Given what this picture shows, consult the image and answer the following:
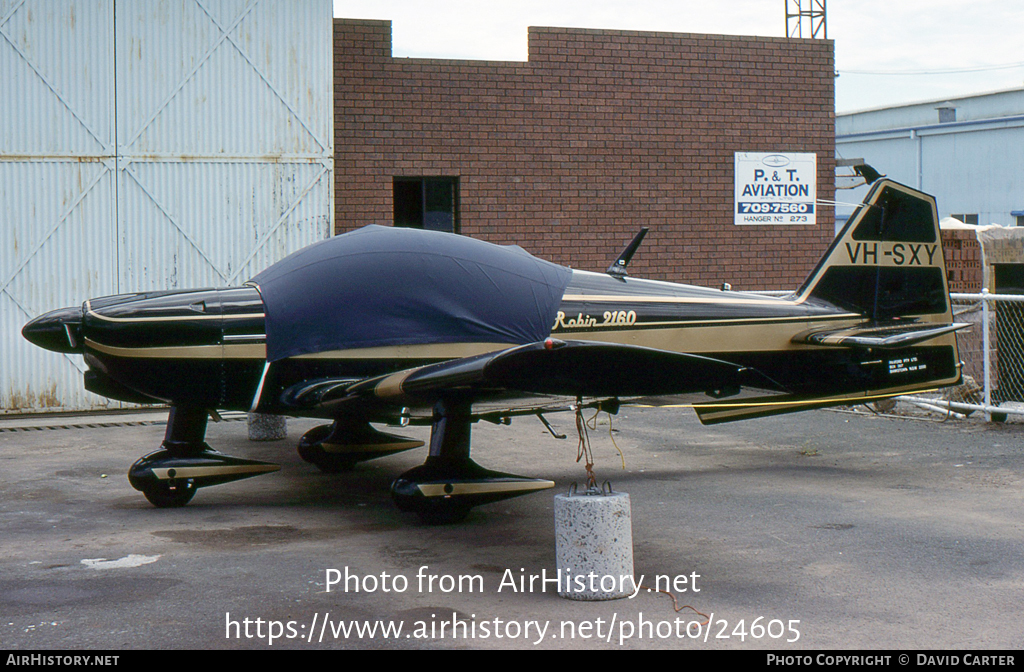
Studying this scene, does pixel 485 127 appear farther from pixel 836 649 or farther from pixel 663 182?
pixel 836 649

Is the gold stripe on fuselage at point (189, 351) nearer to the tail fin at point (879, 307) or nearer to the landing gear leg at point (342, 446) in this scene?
the landing gear leg at point (342, 446)

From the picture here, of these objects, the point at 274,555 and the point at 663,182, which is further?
the point at 663,182

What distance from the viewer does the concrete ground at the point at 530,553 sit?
432cm

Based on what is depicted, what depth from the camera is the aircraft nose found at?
22.3 feet

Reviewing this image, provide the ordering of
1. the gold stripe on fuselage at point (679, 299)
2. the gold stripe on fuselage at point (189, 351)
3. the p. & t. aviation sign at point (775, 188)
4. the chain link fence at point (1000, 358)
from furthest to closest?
the p. & t. aviation sign at point (775, 188), the chain link fence at point (1000, 358), the gold stripe on fuselage at point (679, 299), the gold stripe on fuselage at point (189, 351)

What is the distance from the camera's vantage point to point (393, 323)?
261 inches

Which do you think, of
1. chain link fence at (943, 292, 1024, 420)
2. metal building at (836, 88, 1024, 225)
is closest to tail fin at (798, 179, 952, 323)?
chain link fence at (943, 292, 1024, 420)

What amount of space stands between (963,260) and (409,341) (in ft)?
27.0

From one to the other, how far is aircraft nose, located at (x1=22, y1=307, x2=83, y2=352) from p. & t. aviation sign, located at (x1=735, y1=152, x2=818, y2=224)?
399 inches

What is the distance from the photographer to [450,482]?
6.29 m

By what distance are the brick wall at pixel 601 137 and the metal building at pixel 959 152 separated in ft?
73.2

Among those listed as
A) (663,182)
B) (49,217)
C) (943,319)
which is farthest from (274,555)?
(663,182)

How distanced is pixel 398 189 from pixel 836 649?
1035cm

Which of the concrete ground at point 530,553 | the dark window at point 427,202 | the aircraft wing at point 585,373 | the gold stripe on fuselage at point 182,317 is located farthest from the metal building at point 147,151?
the aircraft wing at point 585,373
